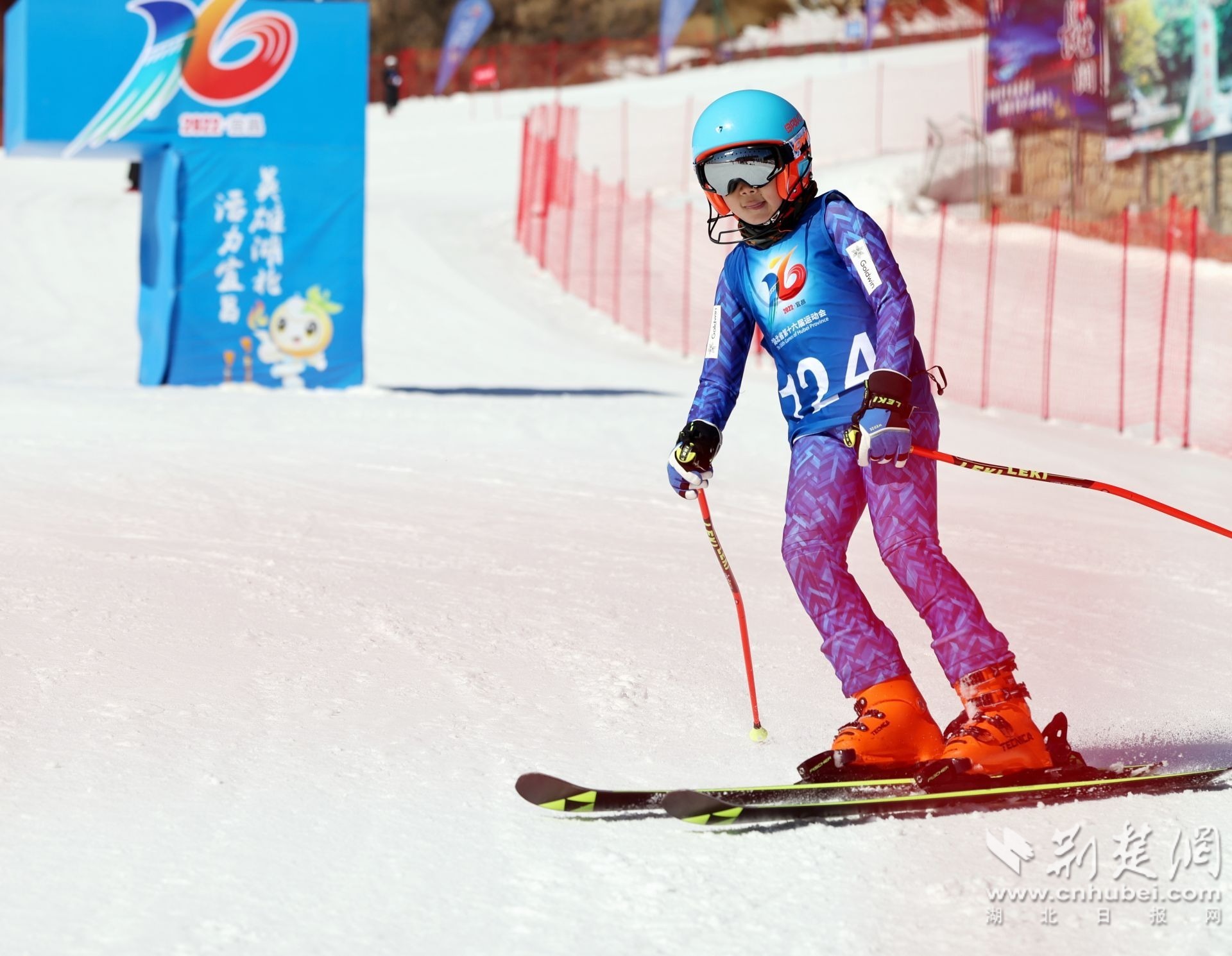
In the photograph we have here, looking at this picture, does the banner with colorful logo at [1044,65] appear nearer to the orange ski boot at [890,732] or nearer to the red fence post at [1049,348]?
the red fence post at [1049,348]

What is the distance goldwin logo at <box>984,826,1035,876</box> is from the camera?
12.1 ft

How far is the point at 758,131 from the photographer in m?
4.34

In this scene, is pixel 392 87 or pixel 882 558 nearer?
pixel 882 558

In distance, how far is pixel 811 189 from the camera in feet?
14.9

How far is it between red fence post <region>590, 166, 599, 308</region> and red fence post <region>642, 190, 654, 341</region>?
2.44ft

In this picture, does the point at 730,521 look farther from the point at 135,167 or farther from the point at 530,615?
the point at 135,167

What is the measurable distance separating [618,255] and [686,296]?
3223 millimetres

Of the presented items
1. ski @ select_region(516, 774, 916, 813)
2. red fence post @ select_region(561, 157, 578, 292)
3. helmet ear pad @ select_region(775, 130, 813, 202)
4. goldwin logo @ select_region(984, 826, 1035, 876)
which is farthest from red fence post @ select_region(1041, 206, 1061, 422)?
goldwin logo @ select_region(984, 826, 1035, 876)

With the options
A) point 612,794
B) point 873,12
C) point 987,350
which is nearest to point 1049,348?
point 987,350

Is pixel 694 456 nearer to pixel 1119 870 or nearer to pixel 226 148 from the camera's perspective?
pixel 1119 870

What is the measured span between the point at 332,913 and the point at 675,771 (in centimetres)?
134

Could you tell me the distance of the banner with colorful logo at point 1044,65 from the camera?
2505 centimetres

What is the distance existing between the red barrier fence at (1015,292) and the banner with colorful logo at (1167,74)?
1.45 meters

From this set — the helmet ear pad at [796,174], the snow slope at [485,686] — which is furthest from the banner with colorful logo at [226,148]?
the helmet ear pad at [796,174]
